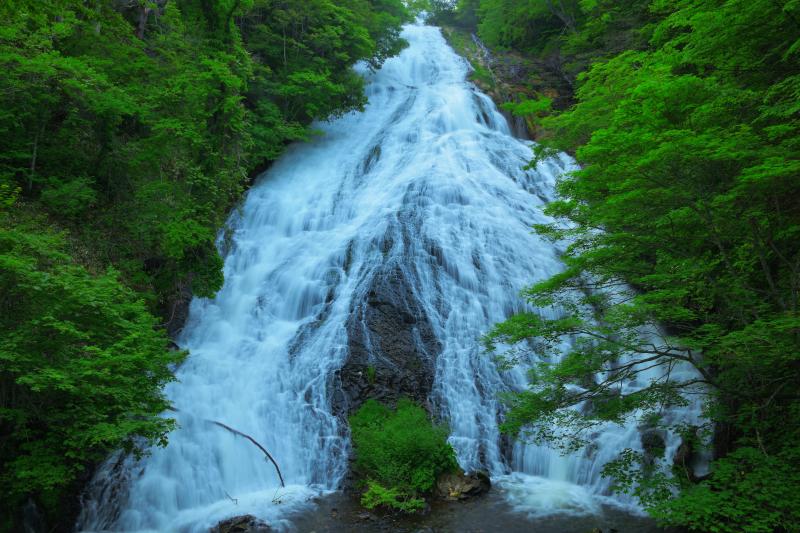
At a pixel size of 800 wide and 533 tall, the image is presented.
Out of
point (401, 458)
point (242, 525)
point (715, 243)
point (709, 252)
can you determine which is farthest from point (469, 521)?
point (715, 243)

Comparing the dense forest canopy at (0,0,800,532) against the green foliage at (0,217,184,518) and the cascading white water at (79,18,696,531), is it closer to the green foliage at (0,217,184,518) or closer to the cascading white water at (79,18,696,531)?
the green foliage at (0,217,184,518)

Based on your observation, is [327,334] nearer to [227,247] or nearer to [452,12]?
[227,247]

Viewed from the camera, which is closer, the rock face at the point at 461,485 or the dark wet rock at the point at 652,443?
the rock face at the point at 461,485

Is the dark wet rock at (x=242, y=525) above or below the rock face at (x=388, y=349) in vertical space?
below

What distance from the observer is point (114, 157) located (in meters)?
11.5

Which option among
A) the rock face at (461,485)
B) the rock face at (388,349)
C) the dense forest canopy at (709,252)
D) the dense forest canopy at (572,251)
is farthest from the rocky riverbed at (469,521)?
the rock face at (388,349)

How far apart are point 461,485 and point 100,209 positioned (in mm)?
9785

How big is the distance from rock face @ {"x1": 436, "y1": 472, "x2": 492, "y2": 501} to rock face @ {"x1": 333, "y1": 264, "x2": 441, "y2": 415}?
1.95m

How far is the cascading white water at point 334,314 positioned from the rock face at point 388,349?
24 centimetres

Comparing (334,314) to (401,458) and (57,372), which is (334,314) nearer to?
(401,458)

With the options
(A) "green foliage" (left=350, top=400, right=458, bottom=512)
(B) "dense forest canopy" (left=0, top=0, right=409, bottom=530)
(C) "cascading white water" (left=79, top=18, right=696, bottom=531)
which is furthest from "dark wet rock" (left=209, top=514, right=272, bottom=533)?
(B) "dense forest canopy" (left=0, top=0, right=409, bottom=530)

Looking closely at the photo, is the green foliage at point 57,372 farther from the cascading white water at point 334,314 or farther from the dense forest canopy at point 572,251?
the cascading white water at point 334,314

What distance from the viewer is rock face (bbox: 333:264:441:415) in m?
10.5

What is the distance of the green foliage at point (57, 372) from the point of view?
Answer: 6070 mm
